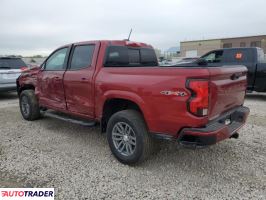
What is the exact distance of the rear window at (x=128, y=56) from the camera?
4.33 metres

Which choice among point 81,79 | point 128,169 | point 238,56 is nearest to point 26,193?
point 128,169

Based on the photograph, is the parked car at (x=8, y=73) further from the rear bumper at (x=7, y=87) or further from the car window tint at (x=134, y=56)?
the car window tint at (x=134, y=56)

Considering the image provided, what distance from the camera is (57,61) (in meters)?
5.41

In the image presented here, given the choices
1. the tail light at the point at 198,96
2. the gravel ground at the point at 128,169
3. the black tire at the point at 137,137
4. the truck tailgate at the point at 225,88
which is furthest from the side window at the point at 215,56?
the tail light at the point at 198,96

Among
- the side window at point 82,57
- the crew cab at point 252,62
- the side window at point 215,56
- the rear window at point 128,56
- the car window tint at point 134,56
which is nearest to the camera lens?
the rear window at point 128,56

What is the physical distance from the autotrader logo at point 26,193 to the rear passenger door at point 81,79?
1.60 m

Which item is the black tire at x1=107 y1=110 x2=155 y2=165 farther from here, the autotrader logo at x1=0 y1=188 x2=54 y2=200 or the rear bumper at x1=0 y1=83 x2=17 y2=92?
the rear bumper at x1=0 y1=83 x2=17 y2=92

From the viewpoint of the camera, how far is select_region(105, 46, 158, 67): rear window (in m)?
4.33

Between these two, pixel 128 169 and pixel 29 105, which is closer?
pixel 128 169

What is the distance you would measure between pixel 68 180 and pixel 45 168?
56 centimetres

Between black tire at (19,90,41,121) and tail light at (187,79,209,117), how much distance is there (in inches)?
177

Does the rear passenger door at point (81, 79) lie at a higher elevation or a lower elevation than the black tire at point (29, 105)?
higher

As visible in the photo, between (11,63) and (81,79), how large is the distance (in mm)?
6536

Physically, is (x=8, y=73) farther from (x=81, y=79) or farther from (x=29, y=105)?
(x=81, y=79)
